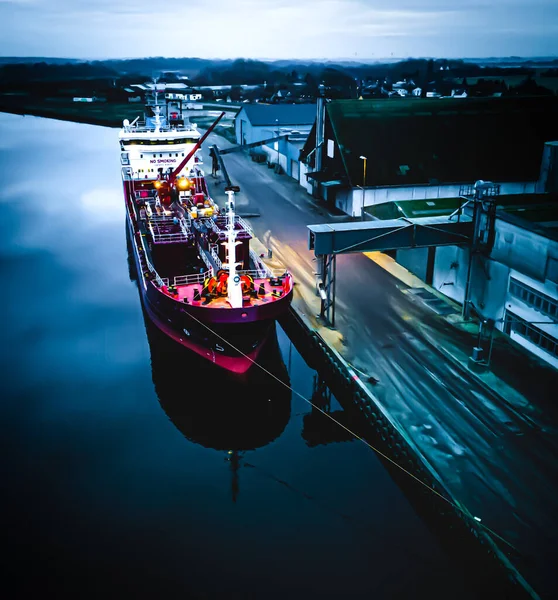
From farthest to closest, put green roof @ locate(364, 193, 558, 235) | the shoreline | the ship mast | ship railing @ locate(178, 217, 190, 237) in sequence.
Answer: the shoreline < ship railing @ locate(178, 217, 190, 237) < green roof @ locate(364, 193, 558, 235) < the ship mast

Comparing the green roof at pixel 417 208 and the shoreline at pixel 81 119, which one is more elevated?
the green roof at pixel 417 208

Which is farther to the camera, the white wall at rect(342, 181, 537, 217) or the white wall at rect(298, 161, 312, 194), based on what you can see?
the white wall at rect(298, 161, 312, 194)

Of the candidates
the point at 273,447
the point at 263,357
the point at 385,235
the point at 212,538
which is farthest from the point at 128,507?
the point at 385,235

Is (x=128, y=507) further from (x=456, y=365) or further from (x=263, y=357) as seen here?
(x=456, y=365)

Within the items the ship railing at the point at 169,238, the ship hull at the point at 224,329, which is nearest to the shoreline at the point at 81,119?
the ship railing at the point at 169,238

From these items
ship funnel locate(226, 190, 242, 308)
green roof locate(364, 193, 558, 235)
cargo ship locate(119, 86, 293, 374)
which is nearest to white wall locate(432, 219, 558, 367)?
green roof locate(364, 193, 558, 235)

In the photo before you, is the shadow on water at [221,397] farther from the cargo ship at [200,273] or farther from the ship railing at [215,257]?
the ship railing at [215,257]

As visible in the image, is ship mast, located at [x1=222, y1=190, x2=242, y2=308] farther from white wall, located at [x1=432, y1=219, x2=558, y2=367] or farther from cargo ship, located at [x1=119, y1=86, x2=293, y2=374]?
white wall, located at [x1=432, y1=219, x2=558, y2=367]

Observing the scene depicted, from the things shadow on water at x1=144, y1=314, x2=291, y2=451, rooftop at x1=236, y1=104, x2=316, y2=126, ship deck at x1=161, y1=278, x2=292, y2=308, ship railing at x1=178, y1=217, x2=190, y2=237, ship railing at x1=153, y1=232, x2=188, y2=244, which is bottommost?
shadow on water at x1=144, y1=314, x2=291, y2=451
